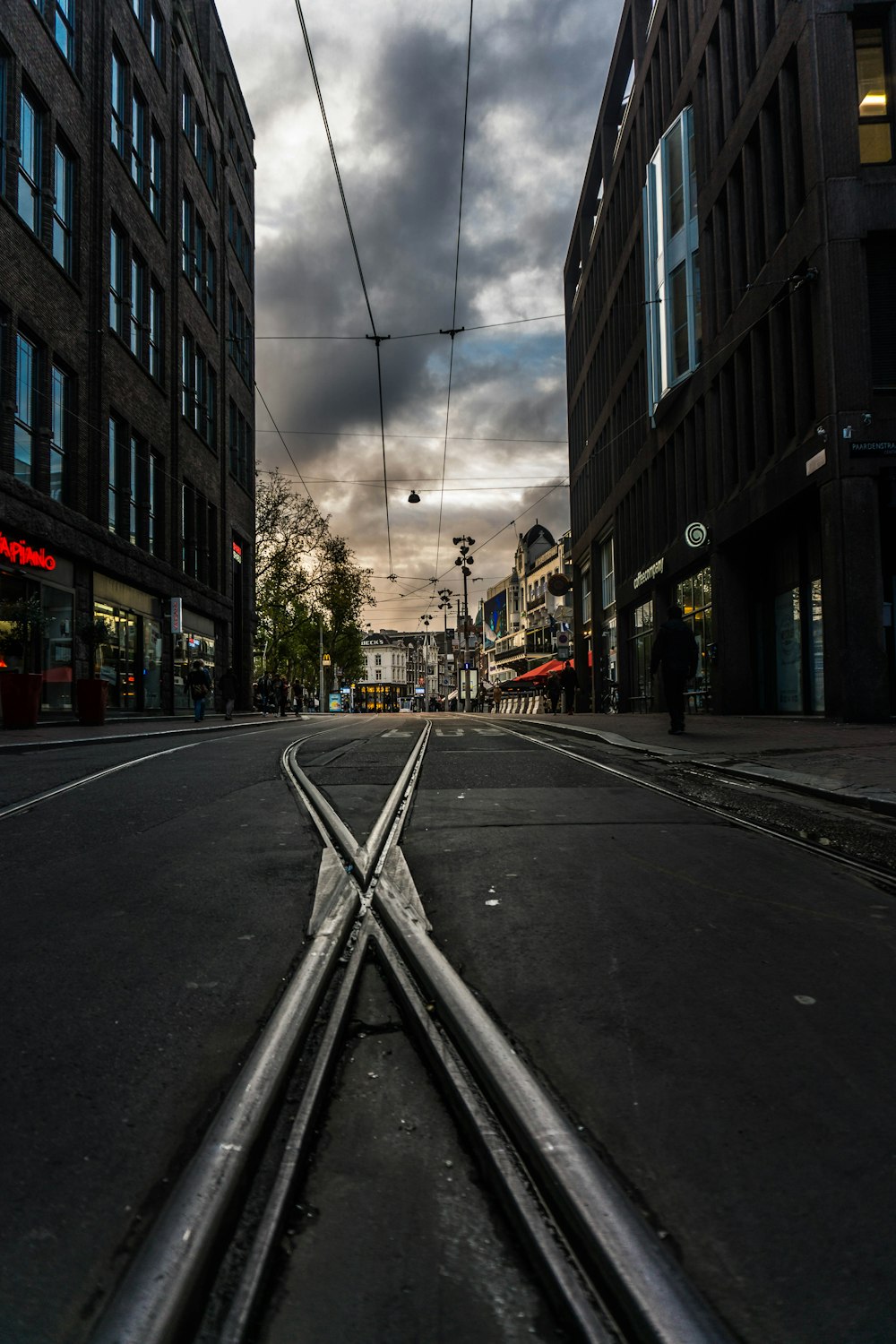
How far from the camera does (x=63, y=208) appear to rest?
62.8 feet

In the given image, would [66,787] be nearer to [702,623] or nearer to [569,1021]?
[569,1021]

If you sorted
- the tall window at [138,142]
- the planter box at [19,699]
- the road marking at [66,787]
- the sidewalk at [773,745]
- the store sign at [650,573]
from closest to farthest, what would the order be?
the road marking at [66,787] → the sidewalk at [773,745] → the planter box at [19,699] → the tall window at [138,142] → the store sign at [650,573]

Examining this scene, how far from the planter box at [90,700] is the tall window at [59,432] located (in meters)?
4.06

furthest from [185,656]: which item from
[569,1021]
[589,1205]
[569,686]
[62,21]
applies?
[589,1205]

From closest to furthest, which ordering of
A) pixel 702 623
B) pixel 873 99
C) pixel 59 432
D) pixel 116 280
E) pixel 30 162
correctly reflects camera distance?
pixel 873 99 → pixel 30 162 → pixel 59 432 → pixel 116 280 → pixel 702 623

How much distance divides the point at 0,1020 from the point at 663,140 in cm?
2915

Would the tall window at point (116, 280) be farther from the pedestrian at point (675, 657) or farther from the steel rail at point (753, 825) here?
the steel rail at point (753, 825)

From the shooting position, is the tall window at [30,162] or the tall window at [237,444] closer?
the tall window at [30,162]

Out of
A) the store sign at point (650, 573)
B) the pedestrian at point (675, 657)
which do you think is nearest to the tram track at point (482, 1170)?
the pedestrian at point (675, 657)

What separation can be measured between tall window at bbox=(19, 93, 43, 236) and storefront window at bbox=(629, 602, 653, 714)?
20075 millimetres

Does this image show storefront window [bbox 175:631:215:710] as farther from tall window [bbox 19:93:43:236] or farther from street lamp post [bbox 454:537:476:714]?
street lamp post [bbox 454:537:476:714]

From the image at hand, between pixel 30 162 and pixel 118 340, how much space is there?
4657 millimetres

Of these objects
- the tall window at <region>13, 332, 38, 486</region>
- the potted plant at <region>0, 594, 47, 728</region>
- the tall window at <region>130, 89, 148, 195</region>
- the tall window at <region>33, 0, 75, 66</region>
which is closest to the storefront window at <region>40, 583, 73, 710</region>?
the potted plant at <region>0, 594, 47, 728</region>

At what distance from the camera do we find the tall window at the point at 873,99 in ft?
50.6
